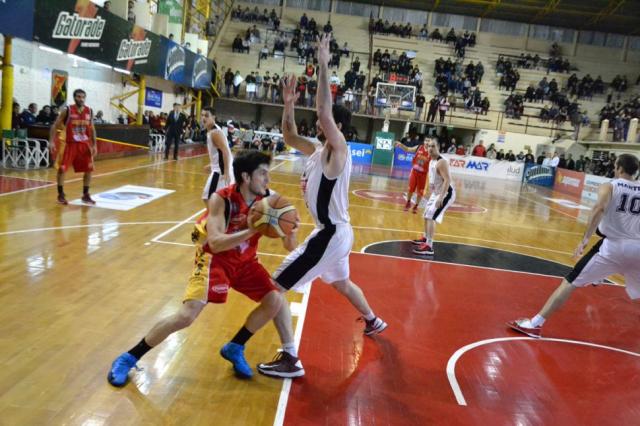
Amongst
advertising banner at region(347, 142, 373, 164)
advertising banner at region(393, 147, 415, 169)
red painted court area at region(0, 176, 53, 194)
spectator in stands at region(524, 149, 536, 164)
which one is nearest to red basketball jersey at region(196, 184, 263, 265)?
red painted court area at region(0, 176, 53, 194)

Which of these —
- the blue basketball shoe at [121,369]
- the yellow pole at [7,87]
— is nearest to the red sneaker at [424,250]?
the blue basketball shoe at [121,369]

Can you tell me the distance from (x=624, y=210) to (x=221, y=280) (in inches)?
155

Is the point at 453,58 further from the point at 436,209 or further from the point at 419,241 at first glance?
the point at 436,209

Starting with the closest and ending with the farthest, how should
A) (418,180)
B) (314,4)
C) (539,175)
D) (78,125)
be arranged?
(78,125) → (418,180) → (539,175) → (314,4)

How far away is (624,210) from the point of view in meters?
4.91

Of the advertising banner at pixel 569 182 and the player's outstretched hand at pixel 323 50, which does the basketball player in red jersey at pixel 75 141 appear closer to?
the player's outstretched hand at pixel 323 50

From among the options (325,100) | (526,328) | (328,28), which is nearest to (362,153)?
(328,28)

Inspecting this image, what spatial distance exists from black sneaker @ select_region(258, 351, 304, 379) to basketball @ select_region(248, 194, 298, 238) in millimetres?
1106

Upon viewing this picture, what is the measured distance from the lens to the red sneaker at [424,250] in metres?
7.92

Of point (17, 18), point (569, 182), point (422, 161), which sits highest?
point (17, 18)

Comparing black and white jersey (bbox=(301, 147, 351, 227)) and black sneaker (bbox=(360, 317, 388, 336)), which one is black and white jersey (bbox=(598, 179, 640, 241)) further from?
black and white jersey (bbox=(301, 147, 351, 227))

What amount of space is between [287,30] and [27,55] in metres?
23.5

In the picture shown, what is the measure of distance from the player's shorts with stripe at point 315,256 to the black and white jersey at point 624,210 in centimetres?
277

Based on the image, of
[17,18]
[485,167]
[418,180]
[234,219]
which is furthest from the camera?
[485,167]
